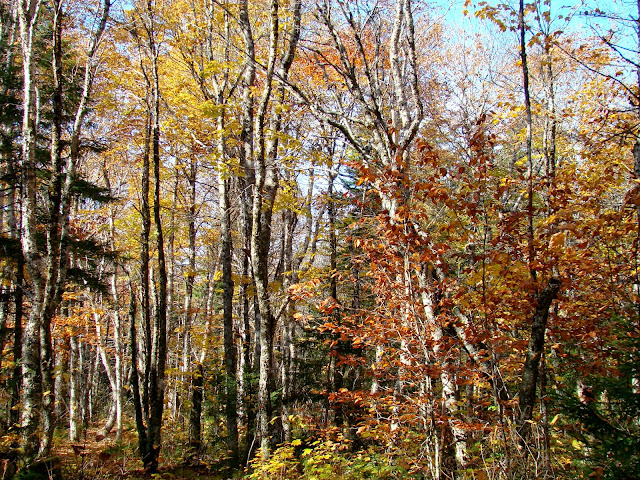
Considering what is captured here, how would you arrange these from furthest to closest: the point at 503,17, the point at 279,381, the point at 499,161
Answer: the point at 499,161
the point at 279,381
the point at 503,17

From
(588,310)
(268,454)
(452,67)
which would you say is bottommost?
(268,454)

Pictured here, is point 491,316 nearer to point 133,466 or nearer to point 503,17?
point 503,17

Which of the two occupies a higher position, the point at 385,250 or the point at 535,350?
the point at 385,250

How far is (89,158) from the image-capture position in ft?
49.6

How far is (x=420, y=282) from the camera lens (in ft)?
15.6

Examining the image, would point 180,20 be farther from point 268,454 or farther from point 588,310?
point 588,310

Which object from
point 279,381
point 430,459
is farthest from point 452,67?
point 279,381

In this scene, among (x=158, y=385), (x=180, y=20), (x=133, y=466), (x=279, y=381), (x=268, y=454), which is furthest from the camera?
(x=279, y=381)

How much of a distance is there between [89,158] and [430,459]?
16062 mm

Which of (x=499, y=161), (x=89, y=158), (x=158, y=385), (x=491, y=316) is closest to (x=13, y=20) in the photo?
(x=89, y=158)

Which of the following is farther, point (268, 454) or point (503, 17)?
point (503, 17)

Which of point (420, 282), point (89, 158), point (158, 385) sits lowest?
point (158, 385)

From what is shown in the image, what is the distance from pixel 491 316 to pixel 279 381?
1059 cm

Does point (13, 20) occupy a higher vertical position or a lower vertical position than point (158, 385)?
higher
